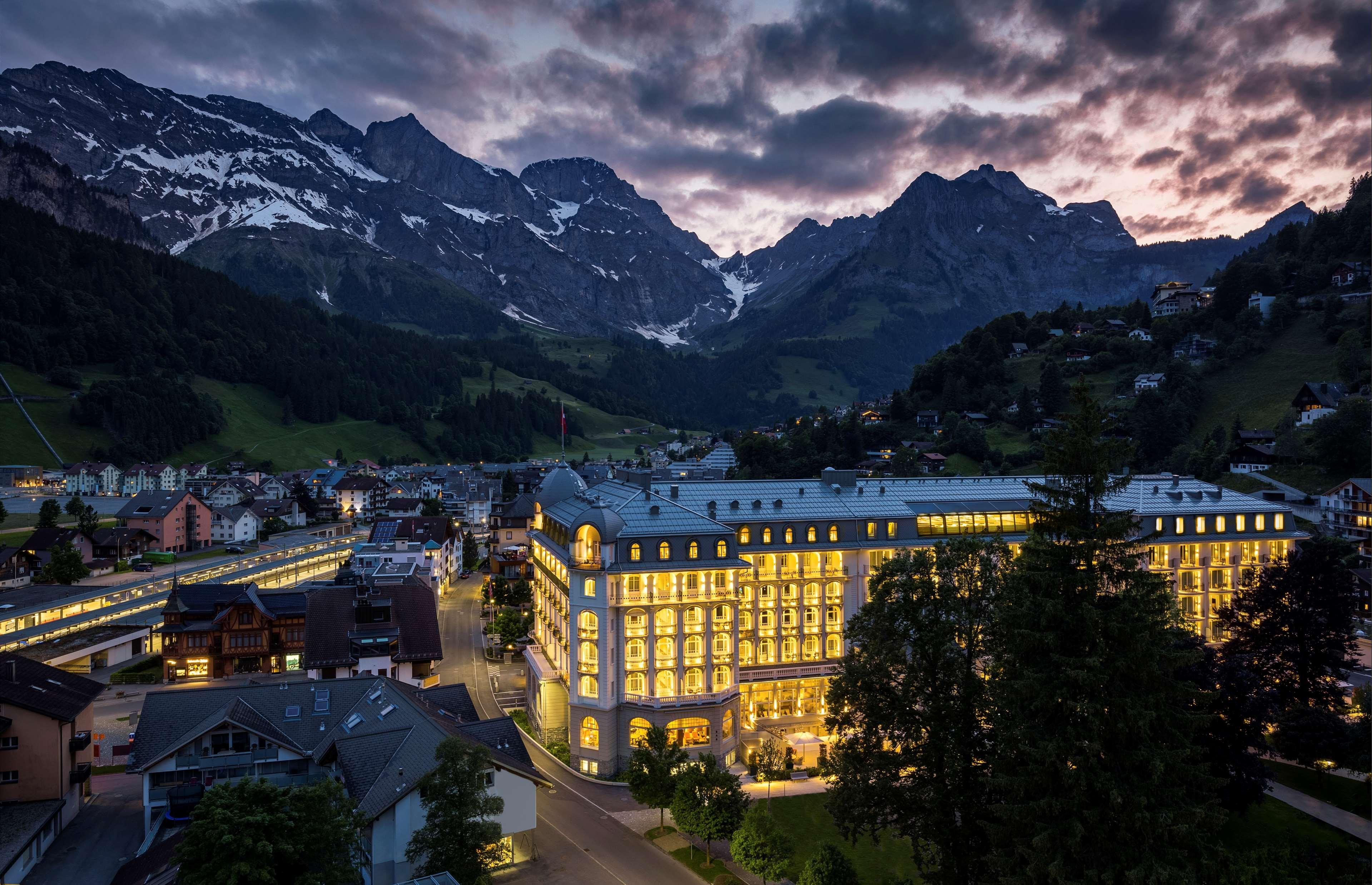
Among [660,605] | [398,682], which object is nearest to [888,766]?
[660,605]

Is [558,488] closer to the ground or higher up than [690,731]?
higher up

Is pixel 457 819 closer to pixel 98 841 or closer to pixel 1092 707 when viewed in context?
pixel 98 841

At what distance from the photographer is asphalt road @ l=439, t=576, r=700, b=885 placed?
4156 cm

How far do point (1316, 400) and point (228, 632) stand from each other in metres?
159

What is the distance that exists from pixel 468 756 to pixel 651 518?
25.4 meters

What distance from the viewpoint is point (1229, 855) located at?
26.9 metres

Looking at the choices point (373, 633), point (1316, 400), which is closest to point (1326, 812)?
point (373, 633)

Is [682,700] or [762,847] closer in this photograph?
[762,847]

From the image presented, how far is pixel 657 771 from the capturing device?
4547 centimetres

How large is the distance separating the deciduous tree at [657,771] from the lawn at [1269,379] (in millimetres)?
132623

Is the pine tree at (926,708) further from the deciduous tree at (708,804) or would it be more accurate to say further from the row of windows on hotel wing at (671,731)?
the row of windows on hotel wing at (671,731)

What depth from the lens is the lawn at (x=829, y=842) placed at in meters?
42.5

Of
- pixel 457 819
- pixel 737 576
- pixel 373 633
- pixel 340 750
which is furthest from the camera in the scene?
pixel 373 633

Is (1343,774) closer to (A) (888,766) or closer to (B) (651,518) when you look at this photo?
(A) (888,766)
